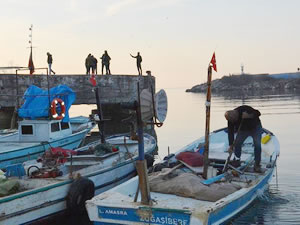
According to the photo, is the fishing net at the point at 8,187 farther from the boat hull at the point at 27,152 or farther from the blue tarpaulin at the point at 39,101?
the blue tarpaulin at the point at 39,101

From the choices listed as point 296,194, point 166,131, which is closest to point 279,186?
point 296,194

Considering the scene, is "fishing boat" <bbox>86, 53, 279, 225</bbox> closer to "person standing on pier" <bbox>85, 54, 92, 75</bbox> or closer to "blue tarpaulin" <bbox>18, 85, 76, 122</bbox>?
"blue tarpaulin" <bbox>18, 85, 76, 122</bbox>

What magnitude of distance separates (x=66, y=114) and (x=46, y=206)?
880 centimetres

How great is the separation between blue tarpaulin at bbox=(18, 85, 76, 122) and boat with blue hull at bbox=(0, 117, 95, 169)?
285mm

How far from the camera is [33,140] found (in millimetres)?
16906

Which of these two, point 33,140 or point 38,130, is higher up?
point 38,130

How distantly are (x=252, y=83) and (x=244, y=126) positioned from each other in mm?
108014

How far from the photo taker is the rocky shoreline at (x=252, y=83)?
10462 centimetres

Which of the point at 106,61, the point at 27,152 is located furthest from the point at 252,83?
the point at 27,152

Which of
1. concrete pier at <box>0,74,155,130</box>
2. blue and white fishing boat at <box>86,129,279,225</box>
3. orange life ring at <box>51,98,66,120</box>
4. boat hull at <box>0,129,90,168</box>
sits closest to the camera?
blue and white fishing boat at <box>86,129,279,225</box>

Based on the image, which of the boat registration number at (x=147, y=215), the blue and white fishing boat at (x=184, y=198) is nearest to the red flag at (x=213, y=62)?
the blue and white fishing boat at (x=184, y=198)

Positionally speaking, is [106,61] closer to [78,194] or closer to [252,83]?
[78,194]

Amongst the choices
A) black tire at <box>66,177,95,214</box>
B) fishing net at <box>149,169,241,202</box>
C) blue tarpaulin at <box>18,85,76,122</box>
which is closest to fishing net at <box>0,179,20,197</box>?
black tire at <box>66,177,95,214</box>

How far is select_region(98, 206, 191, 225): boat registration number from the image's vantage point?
719cm
